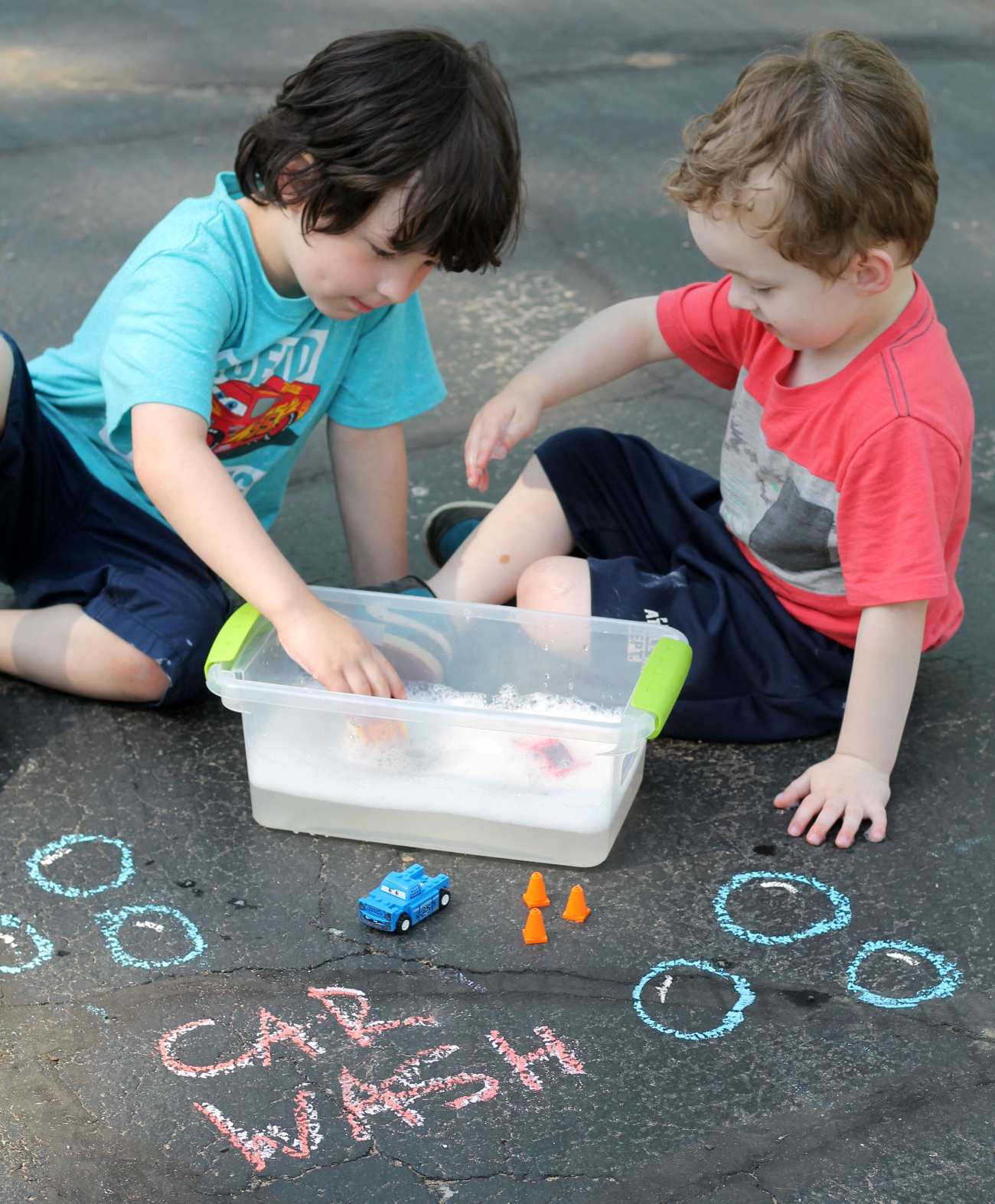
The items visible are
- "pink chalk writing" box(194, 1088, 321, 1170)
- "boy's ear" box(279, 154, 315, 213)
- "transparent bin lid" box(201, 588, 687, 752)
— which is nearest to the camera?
"pink chalk writing" box(194, 1088, 321, 1170)

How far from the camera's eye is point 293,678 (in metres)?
1.56

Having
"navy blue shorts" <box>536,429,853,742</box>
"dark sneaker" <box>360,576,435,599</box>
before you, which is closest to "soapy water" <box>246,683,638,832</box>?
"navy blue shorts" <box>536,429,853,742</box>

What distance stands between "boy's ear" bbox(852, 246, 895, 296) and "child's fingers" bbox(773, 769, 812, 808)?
54 centimetres

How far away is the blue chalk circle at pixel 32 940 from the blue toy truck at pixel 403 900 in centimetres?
30

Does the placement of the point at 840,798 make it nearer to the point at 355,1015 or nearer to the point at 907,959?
the point at 907,959

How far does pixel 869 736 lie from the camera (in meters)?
1.47

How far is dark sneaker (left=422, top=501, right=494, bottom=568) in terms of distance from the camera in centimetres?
187

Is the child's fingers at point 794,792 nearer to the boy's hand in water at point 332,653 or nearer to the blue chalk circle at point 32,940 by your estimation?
the boy's hand in water at point 332,653

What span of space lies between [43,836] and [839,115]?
1.12m

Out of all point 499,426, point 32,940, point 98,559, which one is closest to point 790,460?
point 499,426

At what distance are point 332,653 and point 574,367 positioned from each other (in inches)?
21.6

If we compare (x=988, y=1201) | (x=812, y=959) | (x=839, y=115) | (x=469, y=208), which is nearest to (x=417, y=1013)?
(x=812, y=959)

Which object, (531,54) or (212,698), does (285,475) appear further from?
(531,54)

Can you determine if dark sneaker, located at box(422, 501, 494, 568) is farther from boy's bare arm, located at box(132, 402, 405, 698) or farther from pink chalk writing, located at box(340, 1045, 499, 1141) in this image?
pink chalk writing, located at box(340, 1045, 499, 1141)
